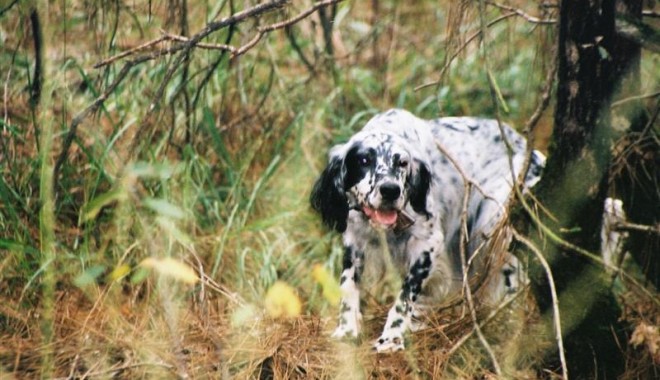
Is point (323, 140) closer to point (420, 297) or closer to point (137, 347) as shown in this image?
point (420, 297)

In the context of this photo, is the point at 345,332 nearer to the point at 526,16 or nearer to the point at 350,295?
the point at 350,295

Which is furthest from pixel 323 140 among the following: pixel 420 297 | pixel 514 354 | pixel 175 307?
pixel 514 354

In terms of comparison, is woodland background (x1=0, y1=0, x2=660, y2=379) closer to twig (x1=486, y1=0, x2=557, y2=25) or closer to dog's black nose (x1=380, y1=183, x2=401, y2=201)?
twig (x1=486, y1=0, x2=557, y2=25)

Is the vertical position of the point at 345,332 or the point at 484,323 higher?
the point at 484,323

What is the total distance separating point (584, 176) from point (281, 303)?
134 centimetres

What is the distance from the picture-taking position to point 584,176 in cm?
317

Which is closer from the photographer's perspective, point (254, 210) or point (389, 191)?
point (389, 191)

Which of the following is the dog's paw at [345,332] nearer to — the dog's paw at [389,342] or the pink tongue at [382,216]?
the dog's paw at [389,342]

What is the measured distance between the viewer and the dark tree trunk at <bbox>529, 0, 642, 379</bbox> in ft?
10.0

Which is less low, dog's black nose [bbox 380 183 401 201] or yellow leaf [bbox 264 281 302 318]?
dog's black nose [bbox 380 183 401 201]

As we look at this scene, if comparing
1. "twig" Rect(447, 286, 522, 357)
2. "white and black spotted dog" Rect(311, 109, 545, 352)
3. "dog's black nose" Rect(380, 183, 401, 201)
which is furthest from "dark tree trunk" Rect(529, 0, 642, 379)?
"dog's black nose" Rect(380, 183, 401, 201)

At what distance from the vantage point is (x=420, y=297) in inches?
160

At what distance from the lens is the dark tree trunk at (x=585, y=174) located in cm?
305

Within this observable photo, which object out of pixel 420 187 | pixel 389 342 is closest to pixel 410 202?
pixel 420 187
